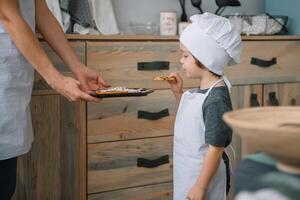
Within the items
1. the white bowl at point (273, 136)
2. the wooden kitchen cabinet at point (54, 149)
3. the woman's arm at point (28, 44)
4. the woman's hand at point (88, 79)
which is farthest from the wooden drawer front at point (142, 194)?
the white bowl at point (273, 136)


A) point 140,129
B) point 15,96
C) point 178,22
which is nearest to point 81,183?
point 140,129

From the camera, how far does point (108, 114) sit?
1984 mm

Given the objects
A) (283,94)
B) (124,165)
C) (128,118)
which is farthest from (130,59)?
(283,94)

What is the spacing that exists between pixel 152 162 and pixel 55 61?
672 mm

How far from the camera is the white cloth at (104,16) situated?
217 cm

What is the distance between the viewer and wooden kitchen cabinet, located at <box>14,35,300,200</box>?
187 cm

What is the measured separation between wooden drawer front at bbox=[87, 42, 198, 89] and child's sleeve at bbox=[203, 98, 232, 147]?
648 mm

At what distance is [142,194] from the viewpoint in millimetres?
2105

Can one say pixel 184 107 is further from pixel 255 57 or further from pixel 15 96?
pixel 255 57

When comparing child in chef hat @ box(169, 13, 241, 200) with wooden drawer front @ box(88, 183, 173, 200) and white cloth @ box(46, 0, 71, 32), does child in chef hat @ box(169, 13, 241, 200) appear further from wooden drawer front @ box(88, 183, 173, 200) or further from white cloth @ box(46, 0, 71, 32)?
A: white cloth @ box(46, 0, 71, 32)

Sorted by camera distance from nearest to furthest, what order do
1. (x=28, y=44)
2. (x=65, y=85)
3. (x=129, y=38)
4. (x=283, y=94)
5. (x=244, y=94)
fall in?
1. (x=28, y=44)
2. (x=65, y=85)
3. (x=129, y=38)
4. (x=244, y=94)
5. (x=283, y=94)

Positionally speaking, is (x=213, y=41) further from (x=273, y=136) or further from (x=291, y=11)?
(x=291, y=11)

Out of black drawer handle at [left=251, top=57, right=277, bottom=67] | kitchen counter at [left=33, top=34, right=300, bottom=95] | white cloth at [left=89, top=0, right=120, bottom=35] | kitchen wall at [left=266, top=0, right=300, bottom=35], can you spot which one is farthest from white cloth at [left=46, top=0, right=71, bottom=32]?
kitchen wall at [left=266, top=0, right=300, bottom=35]

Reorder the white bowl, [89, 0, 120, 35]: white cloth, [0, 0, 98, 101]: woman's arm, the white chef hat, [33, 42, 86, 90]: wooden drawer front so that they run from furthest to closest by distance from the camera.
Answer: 1. [89, 0, 120, 35]: white cloth
2. [33, 42, 86, 90]: wooden drawer front
3. the white chef hat
4. [0, 0, 98, 101]: woman's arm
5. the white bowl
